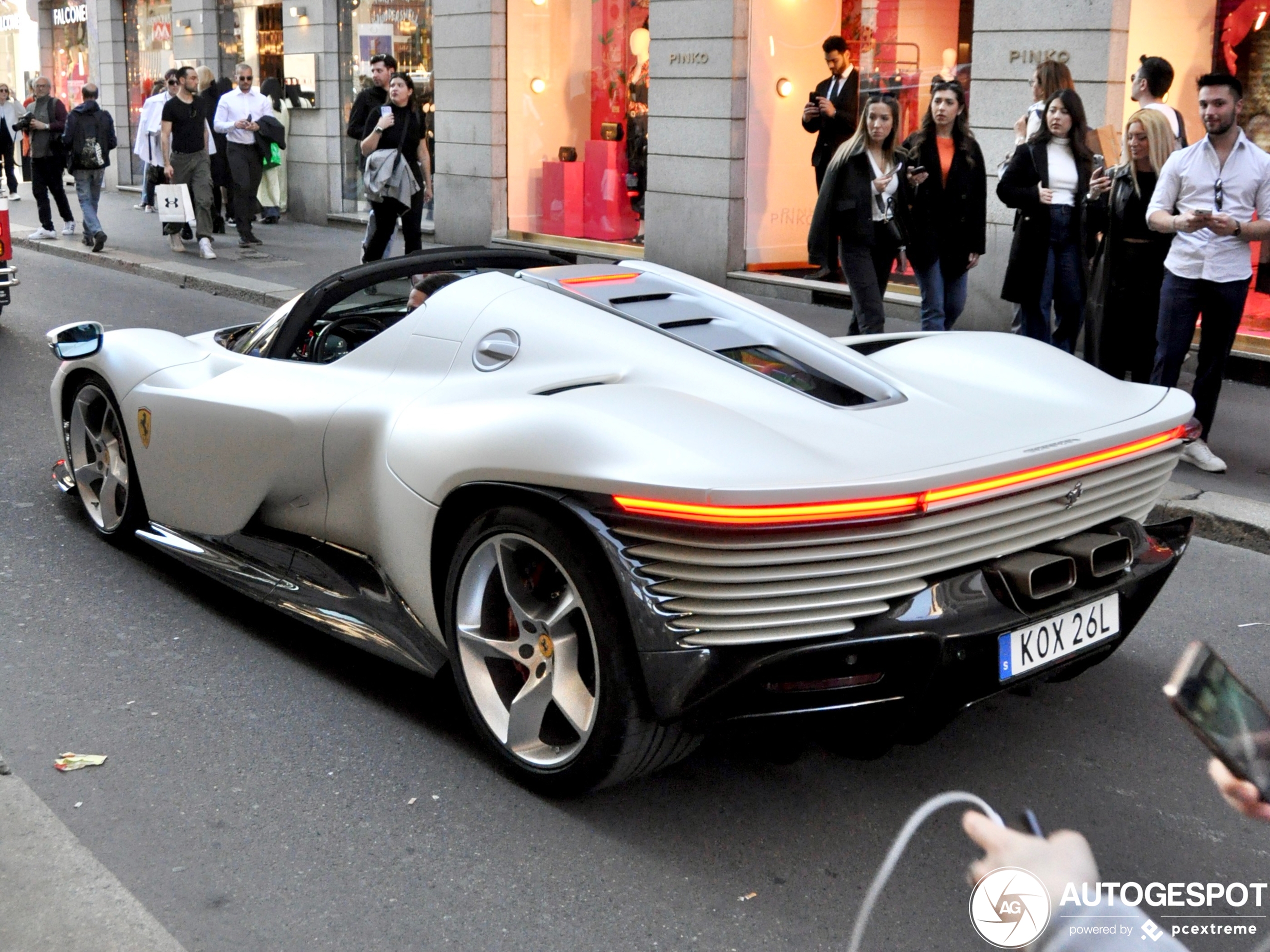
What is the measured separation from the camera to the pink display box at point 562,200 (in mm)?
16000

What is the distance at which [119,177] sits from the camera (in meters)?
25.7

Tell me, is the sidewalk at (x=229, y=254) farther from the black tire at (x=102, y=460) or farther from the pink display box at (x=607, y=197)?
the black tire at (x=102, y=460)

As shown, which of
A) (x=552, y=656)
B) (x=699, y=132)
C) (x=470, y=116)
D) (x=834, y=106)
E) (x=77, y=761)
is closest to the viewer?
(x=552, y=656)

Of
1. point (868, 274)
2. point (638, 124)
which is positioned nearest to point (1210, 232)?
point (868, 274)

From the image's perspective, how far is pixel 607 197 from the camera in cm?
1545

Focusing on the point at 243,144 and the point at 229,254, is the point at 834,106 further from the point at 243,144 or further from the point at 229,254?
the point at 243,144

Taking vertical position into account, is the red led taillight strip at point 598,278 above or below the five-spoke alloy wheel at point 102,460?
above

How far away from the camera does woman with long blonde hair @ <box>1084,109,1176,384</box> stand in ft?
24.9

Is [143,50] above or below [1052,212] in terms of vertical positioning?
above

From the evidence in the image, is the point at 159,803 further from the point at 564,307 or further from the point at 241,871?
the point at 564,307

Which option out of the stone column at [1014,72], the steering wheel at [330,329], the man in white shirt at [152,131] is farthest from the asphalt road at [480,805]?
the man in white shirt at [152,131]

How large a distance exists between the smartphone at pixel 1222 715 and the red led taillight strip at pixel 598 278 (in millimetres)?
2745

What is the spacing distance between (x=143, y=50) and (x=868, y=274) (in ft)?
66.0

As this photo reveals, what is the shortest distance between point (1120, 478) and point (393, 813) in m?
2.00
